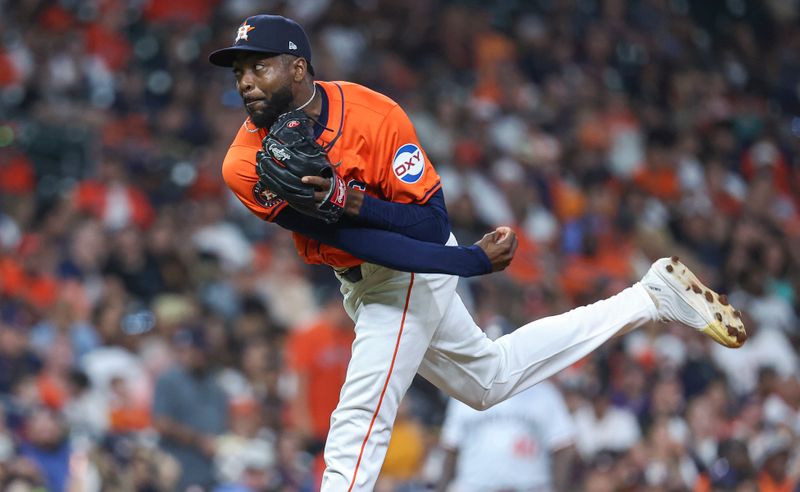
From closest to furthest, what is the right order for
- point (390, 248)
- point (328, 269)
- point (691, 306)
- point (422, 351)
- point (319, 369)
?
point (390, 248) < point (422, 351) < point (691, 306) < point (319, 369) < point (328, 269)

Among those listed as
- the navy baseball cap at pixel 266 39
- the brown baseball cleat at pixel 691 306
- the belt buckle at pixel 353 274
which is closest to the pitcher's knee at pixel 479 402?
the belt buckle at pixel 353 274

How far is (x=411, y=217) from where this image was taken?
4.88 metres

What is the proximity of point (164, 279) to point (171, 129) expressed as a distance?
1876 millimetres

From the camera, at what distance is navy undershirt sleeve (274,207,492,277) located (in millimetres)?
4738

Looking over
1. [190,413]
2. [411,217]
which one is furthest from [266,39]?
[190,413]

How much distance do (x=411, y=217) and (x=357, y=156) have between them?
30 cm

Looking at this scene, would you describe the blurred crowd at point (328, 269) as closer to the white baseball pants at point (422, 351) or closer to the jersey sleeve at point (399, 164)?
the white baseball pants at point (422, 351)

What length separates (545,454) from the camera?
774 centimetres

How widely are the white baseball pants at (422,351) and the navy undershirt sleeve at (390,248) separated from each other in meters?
0.30

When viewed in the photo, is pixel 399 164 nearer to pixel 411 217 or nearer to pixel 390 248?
pixel 411 217

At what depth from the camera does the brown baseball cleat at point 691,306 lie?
527 cm

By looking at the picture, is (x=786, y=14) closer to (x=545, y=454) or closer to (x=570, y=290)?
(x=570, y=290)

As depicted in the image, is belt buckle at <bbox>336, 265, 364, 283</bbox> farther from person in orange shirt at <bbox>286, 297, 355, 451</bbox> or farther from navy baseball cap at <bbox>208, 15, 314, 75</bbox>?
person in orange shirt at <bbox>286, 297, 355, 451</bbox>

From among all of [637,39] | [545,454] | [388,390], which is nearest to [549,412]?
[545,454]
